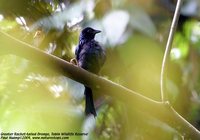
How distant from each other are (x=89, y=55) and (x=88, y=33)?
0.07 metres

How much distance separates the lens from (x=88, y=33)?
1.29m

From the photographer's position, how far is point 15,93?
123 cm

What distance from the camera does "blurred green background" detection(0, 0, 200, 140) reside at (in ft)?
3.78

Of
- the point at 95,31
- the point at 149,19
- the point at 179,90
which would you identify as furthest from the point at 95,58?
the point at 179,90

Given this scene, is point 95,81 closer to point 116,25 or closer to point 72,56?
point 116,25

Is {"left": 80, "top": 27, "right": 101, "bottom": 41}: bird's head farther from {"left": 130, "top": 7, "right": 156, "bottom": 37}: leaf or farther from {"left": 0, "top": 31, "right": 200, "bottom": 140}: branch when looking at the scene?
{"left": 0, "top": 31, "right": 200, "bottom": 140}: branch

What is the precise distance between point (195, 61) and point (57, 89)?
1.67 ft

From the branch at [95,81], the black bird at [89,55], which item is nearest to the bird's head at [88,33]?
the black bird at [89,55]

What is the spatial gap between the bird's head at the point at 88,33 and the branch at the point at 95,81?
1.08 feet

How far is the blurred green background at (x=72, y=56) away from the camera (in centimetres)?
115

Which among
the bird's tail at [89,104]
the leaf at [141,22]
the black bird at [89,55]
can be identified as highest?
the leaf at [141,22]

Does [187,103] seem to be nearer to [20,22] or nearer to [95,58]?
[95,58]

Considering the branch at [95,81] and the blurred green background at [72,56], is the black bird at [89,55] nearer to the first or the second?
the blurred green background at [72,56]

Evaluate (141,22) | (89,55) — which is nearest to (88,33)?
(89,55)
